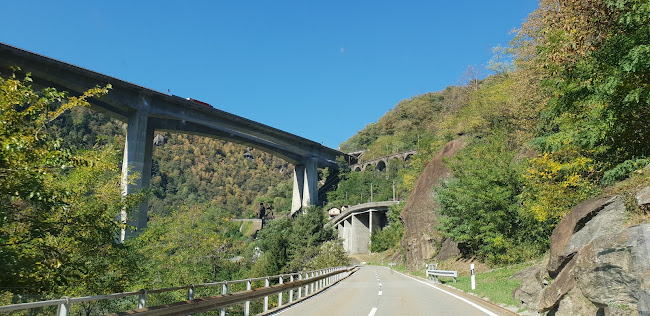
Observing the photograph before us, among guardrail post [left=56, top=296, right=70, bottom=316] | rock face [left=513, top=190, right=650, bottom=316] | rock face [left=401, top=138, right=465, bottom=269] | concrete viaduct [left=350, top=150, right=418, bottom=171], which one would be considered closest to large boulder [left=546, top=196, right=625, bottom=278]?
rock face [left=513, top=190, right=650, bottom=316]

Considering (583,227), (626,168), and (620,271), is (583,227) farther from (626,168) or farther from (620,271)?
(620,271)

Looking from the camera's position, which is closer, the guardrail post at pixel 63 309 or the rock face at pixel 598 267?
the guardrail post at pixel 63 309

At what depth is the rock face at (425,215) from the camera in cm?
4044

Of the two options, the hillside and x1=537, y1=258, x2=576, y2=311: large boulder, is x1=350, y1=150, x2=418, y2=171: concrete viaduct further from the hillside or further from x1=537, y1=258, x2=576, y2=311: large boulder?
x1=537, y1=258, x2=576, y2=311: large boulder

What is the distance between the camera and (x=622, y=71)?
31.2ft

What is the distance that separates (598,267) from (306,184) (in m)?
81.5

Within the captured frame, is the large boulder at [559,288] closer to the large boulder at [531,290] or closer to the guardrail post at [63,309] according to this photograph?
the large boulder at [531,290]

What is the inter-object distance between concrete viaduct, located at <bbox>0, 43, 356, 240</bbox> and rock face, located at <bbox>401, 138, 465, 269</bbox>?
83.9 feet

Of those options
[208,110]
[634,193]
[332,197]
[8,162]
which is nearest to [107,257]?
[8,162]

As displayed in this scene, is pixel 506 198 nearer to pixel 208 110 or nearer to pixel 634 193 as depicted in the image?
pixel 634 193

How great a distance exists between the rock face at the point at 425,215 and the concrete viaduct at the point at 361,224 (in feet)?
132

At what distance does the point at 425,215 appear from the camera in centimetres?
4294

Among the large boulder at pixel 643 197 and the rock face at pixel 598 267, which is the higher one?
the large boulder at pixel 643 197

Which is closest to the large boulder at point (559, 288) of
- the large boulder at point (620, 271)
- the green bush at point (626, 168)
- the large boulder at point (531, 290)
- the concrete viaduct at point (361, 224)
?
the large boulder at point (620, 271)
